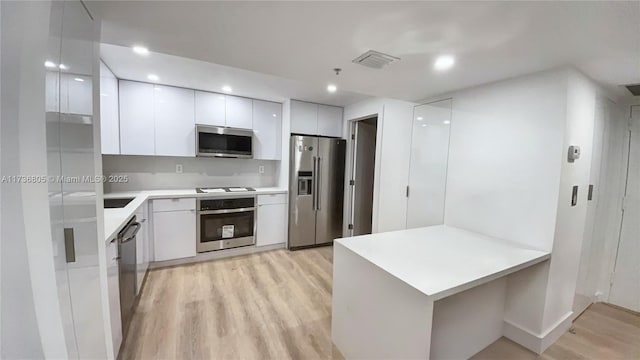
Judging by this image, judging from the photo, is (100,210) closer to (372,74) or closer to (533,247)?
(372,74)

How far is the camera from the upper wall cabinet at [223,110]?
3.30m

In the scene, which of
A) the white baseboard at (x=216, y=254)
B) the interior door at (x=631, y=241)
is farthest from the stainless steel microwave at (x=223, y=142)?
the interior door at (x=631, y=241)

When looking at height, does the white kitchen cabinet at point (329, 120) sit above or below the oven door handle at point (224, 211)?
above

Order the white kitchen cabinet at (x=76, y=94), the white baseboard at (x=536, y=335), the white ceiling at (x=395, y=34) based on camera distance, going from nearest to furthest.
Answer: the white kitchen cabinet at (x=76, y=94), the white ceiling at (x=395, y=34), the white baseboard at (x=536, y=335)

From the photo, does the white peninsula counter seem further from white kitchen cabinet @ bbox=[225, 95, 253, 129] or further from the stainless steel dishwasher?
white kitchen cabinet @ bbox=[225, 95, 253, 129]

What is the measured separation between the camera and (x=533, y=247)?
1.78 metres

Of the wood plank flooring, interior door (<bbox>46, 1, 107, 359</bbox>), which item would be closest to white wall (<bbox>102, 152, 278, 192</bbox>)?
the wood plank flooring

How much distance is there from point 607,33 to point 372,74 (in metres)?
1.26

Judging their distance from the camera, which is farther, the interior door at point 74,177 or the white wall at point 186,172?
the white wall at point 186,172

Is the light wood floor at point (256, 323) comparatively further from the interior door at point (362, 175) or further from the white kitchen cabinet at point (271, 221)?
the interior door at point (362, 175)

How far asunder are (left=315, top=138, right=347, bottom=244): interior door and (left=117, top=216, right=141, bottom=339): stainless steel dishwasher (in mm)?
2418

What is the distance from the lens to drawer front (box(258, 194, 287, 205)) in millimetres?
3557

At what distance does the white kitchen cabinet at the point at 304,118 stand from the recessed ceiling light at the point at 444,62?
90.1 inches

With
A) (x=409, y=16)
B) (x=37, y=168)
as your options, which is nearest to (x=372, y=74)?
(x=409, y=16)
